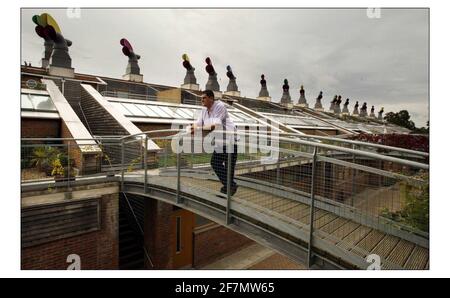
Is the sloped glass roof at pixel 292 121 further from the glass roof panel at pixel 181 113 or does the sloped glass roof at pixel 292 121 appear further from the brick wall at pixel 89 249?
the brick wall at pixel 89 249

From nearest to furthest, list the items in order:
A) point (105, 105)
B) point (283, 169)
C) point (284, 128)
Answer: point (283, 169) < point (105, 105) < point (284, 128)

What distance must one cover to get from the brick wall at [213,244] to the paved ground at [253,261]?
220 mm

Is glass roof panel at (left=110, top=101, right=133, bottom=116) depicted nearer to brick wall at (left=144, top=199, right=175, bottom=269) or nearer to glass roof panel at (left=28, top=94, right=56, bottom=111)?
glass roof panel at (left=28, top=94, right=56, bottom=111)

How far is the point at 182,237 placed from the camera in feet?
29.7

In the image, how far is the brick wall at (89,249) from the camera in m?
5.78

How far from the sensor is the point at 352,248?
3115 mm

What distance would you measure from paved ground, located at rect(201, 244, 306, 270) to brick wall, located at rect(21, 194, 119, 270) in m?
4.02

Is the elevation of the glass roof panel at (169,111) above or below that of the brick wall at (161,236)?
above

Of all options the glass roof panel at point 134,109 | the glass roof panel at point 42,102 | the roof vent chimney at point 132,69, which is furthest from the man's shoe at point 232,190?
the roof vent chimney at point 132,69

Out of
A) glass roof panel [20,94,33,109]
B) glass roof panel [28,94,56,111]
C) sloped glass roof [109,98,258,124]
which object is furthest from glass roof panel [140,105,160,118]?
glass roof panel [20,94,33,109]

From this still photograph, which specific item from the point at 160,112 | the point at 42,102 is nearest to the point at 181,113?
the point at 160,112
